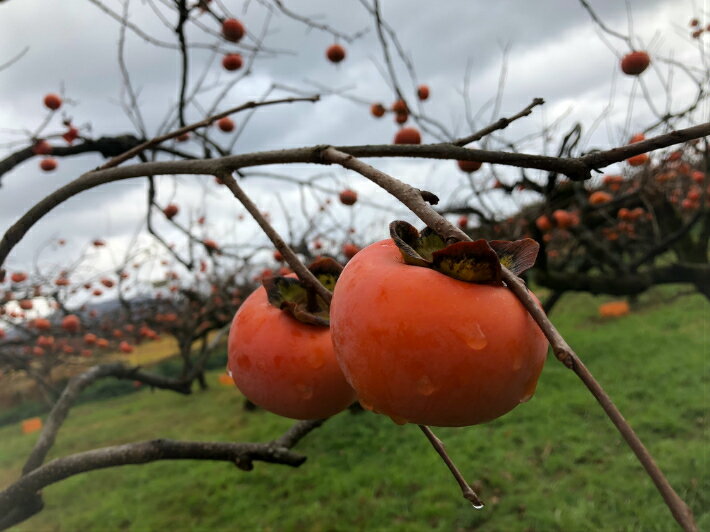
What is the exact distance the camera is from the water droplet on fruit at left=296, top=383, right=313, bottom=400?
70 cm

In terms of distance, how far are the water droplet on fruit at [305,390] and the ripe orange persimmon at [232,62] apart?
3.84 meters

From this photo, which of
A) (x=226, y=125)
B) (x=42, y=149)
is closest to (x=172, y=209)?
(x=226, y=125)

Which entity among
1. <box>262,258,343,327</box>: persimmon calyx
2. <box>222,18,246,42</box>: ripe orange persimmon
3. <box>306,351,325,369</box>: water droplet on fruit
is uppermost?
<box>222,18,246,42</box>: ripe orange persimmon

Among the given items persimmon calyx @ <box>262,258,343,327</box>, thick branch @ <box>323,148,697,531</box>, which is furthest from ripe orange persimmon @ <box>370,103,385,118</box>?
thick branch @ <box>323,148,697,531</box>

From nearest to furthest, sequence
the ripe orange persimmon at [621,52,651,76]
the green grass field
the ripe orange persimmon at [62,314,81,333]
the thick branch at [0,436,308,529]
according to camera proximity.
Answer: the thick branch at [0,436,308,529], the ripe orange persimmon at [621,52,651,76], the green grass field, the ripe orange persimmon at [62,314,81,333]

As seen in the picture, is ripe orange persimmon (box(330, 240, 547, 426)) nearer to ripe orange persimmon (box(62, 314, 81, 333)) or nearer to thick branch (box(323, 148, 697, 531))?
thick branch (box(323, 148, 697, 531))

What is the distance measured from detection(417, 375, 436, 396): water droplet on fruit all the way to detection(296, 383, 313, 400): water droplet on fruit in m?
0.26

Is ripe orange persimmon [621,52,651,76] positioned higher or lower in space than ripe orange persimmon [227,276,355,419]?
higher

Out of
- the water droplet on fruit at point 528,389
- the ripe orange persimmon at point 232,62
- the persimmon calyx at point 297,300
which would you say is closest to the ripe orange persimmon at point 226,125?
the ripe orange persimmon at point 232,62

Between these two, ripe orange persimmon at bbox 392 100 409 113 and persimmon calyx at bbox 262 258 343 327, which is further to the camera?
ripe orange persimmon at bbox 392 100 409 113

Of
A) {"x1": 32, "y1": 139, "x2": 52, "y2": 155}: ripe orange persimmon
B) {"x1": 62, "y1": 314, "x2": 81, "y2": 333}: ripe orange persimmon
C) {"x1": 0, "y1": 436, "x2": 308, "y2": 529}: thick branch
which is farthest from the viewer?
{"x1": 62, "y1": 314, "x2": 81, "y2": 333}: ripe orange persimmon

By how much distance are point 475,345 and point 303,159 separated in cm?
38

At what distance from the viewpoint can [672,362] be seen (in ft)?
21.0

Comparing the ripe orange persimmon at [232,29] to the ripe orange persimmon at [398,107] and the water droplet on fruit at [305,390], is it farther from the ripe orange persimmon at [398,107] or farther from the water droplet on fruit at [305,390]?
the water droplet on fruit at [305,390]
